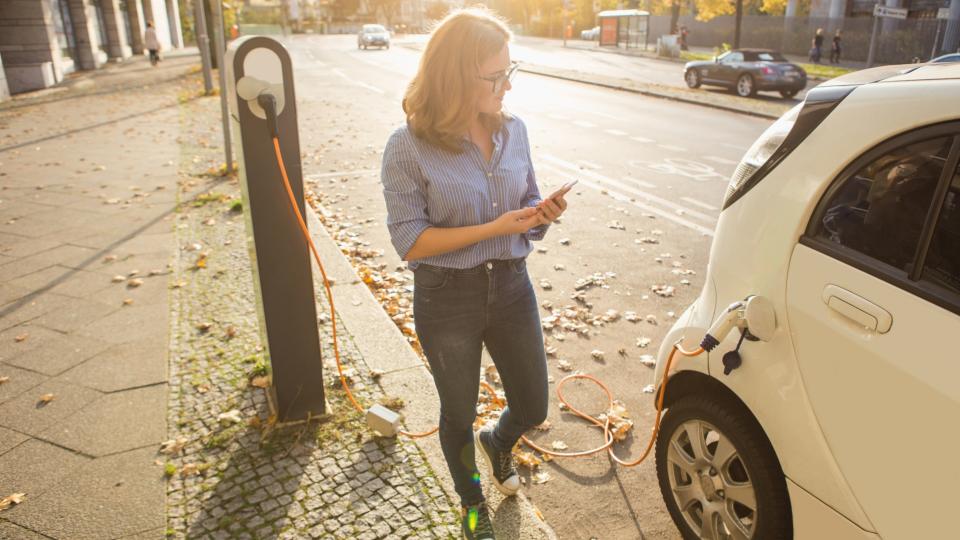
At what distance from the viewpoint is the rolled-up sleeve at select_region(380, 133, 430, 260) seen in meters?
2.37

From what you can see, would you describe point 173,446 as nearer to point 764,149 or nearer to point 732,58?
Result: point 764,149

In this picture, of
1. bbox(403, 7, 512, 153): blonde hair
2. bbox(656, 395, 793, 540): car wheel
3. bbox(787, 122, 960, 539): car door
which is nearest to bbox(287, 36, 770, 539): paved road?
bbox(656, 395, 793, 540): car wheel

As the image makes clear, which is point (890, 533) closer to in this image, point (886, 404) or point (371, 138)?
point (886, 404)

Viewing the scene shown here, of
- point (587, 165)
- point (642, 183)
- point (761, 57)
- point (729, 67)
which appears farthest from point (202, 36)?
point (761, 57)

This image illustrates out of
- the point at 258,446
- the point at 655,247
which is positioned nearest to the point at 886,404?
the point at 258,446

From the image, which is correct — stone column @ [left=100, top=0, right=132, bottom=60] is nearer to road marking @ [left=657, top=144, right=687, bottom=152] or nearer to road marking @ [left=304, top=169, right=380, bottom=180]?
road marking @ [left=304, top=169, right=380, bottom=180]

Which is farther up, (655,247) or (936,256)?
(936,256)

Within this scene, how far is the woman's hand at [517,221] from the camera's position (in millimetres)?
2372

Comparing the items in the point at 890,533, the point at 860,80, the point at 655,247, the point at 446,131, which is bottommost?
the point at 655,247

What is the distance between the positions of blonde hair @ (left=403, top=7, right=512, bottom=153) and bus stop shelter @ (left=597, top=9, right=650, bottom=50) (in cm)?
4593

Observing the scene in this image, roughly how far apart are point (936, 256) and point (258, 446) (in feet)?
10.0

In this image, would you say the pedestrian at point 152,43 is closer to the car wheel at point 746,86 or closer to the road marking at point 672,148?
the car wheel at point 746,86

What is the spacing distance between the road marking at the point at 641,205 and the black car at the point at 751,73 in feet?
39.6

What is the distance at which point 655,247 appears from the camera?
6.97 m
